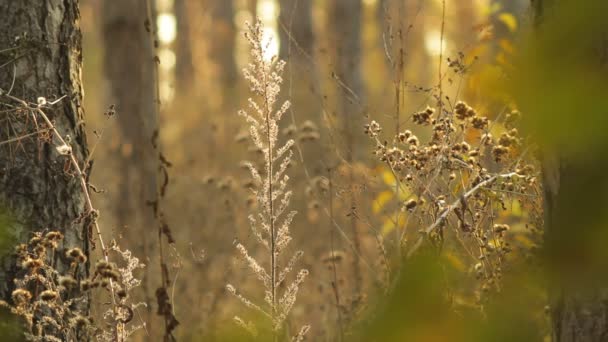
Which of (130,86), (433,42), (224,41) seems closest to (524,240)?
(130,86)

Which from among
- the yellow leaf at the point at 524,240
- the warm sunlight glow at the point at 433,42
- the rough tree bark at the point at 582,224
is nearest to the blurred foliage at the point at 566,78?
the rough tree bark at the point at 582,224

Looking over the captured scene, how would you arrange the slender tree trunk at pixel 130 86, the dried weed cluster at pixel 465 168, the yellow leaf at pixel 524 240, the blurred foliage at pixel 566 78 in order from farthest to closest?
the slender tree trunk at pixel 130 86 < the yellow leaf at pixel 524 240 < the dried weed cluster at pixel 465 168 < the blurred foliage at pixel 566 78

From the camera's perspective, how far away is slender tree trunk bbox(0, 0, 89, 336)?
8.44 feet

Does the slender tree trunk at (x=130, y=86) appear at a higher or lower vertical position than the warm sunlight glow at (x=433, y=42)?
lower

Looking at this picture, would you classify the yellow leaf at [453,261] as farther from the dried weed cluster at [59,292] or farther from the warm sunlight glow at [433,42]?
the warm sunlight glow at [433,42]

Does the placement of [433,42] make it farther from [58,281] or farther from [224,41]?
[58,281]

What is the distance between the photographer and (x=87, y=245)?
2.78 meters

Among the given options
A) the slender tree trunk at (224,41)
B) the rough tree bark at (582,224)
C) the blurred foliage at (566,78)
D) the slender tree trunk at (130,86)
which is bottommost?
the rough tree bark at (582,224)

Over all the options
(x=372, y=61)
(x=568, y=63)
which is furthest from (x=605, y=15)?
(x=372, y=61)

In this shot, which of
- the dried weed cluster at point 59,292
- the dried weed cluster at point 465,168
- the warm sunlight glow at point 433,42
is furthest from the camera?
the warm sunlight glow at point 433,42

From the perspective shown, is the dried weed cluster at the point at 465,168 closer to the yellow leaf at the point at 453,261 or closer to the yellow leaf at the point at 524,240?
the yellow leaf at the point at 524,240

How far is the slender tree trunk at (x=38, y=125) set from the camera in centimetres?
257

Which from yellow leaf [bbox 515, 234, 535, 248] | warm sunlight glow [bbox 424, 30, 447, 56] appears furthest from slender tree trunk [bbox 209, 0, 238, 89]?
yellow leaf [bbox 515, 234, 535, 248]

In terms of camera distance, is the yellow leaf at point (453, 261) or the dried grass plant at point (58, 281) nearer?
the yellow leaf at point (453, 261)
